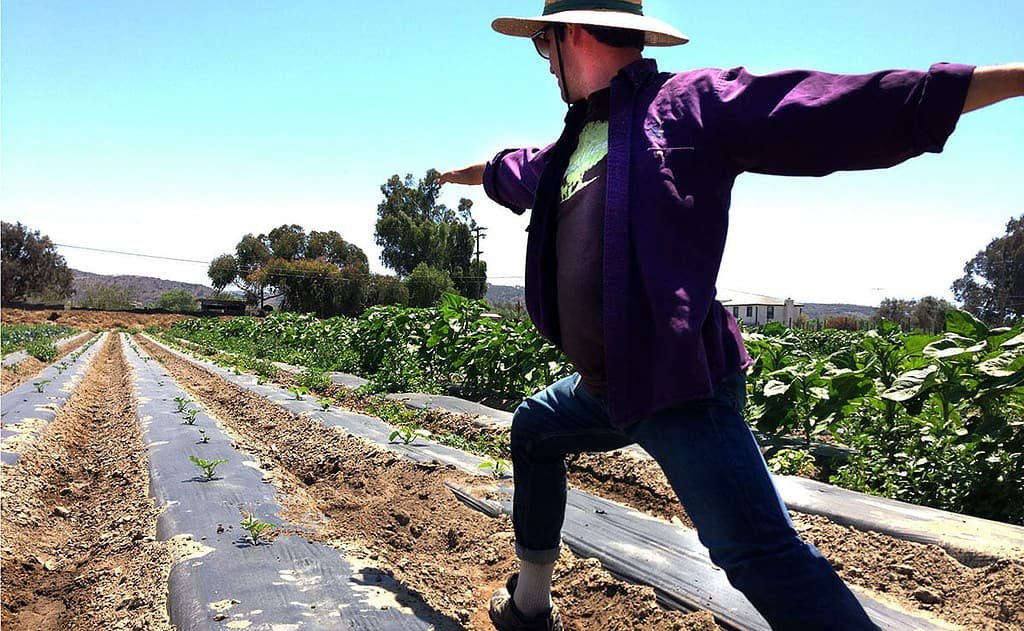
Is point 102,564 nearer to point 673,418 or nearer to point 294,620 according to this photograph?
point 294,620

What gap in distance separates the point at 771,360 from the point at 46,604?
4587 millimetres

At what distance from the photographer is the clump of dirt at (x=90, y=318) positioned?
4941 cm

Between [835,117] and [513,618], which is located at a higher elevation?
[835,117]

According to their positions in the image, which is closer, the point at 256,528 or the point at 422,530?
the point at 256,528

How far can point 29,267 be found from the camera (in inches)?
2662

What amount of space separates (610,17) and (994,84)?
771 millimetres

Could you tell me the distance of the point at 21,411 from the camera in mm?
7059

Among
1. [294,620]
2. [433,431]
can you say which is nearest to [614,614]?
[294,620]

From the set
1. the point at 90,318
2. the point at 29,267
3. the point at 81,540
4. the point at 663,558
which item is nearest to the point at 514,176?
the point at 663,558

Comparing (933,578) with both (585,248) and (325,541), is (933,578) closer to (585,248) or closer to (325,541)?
(585,248)

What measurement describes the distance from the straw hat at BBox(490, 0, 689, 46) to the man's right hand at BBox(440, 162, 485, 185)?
0.73m

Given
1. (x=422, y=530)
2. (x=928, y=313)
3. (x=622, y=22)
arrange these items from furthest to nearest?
(x=928, y=313) < (x=422, y=530) < (x=622, y=22)

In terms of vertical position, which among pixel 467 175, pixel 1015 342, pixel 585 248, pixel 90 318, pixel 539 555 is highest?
pixel 467 175

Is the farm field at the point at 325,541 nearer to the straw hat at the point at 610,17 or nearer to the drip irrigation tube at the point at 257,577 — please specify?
the drip irrigation tube at the point at 257,577
